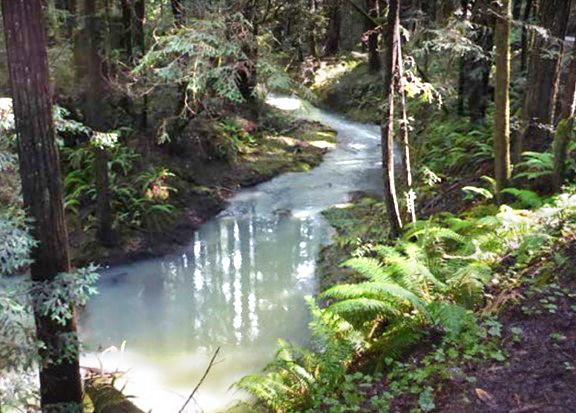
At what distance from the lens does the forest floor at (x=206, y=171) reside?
12445 millimetres

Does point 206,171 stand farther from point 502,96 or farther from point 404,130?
point 502,96

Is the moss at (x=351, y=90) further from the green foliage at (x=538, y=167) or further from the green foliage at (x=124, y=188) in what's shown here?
the green foliage at (x=538, y=167)

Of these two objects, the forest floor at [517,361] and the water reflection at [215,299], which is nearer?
the forest floor at [517,361]

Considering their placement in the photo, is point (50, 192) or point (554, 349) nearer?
point (554, 349)

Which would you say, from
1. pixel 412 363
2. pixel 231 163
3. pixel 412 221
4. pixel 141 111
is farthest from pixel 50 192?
pixel 231 163

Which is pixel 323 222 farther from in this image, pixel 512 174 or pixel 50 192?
pixel 50 192

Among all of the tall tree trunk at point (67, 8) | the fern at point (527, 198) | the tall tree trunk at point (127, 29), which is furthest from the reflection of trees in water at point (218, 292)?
the tall tree trunk at point (67, 8)

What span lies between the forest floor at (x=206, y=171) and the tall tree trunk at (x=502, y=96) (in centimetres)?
731

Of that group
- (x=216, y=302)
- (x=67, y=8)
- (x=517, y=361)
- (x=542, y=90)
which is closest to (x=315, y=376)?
(x=517, y=361)

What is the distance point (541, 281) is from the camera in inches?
231

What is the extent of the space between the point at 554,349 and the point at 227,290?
286 inches

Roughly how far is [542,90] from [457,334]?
6.66m

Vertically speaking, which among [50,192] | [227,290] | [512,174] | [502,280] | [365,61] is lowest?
[227,290]

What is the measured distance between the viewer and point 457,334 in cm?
534
